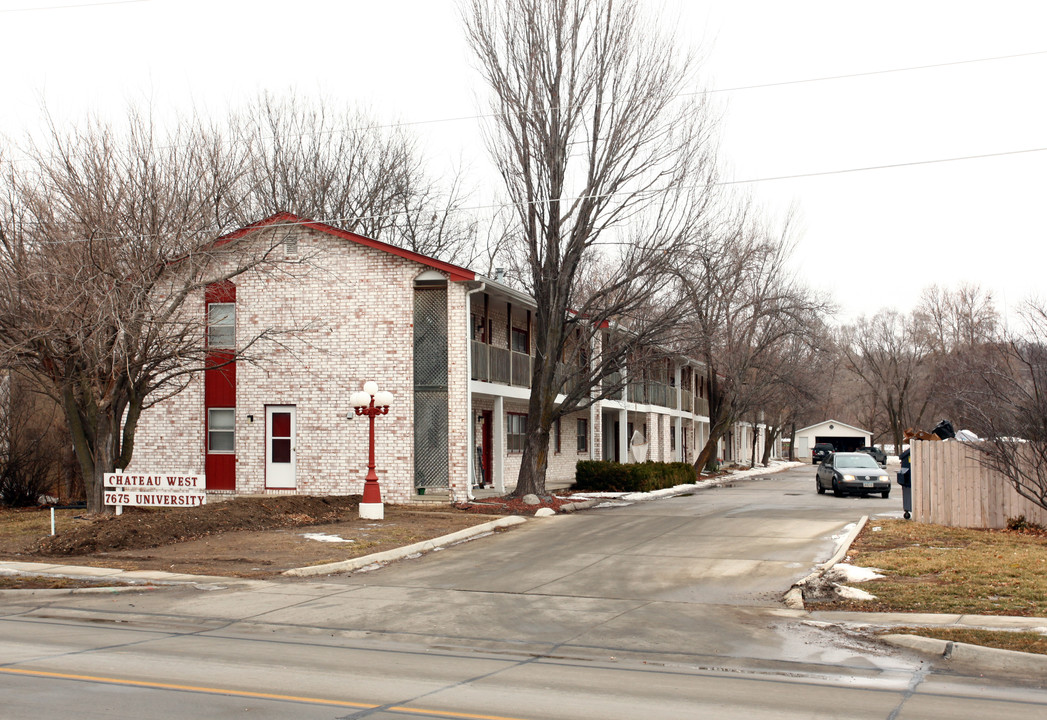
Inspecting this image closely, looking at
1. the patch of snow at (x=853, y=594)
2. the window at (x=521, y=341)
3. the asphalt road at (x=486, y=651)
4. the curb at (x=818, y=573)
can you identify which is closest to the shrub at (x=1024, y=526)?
the curb at (x=818, y=573)

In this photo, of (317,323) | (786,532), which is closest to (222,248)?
(317,323)

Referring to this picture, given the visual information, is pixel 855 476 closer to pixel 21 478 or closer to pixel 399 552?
pixel 399 552

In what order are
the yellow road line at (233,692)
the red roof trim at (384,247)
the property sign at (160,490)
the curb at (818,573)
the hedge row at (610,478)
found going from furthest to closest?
the hedge row at (610,478), the red roof trim at (384,247), the property sign at (160,490), the curb at (818,573), the yellow road line at (233,692)

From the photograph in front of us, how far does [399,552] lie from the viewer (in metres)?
16.9

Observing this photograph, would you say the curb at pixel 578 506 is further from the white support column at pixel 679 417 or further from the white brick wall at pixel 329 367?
the white support column at pixel 679 417

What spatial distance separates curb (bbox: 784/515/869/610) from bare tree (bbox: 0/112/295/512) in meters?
13.0

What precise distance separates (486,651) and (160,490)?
11.4m

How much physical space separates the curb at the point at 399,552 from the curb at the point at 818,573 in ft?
21.9

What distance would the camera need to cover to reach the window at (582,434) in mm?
38281

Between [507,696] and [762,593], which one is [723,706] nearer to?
[507,696]

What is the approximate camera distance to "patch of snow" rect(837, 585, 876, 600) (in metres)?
12.2

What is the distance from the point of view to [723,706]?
7.40 m

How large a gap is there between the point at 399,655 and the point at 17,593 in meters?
6.64

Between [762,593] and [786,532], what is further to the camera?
[786,532]
